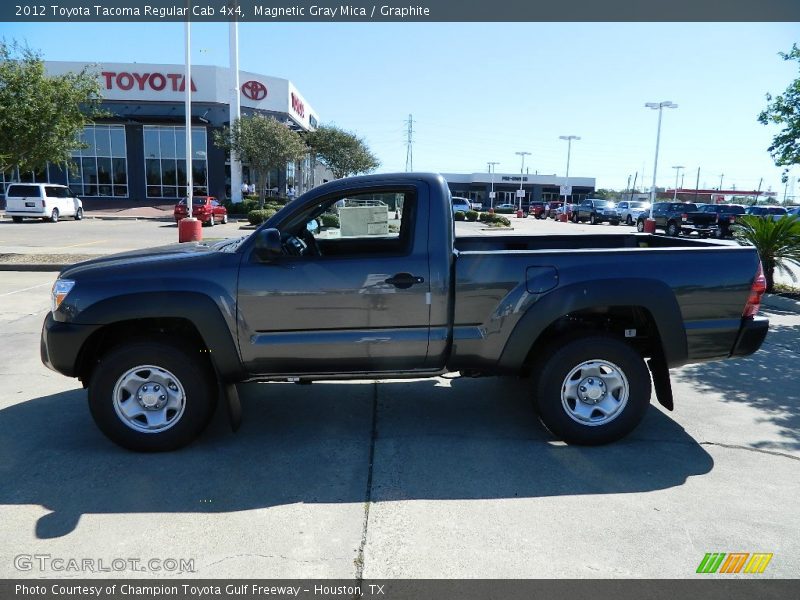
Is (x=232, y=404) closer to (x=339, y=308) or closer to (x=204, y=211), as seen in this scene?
(x=339, y=308)

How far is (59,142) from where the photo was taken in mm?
14172

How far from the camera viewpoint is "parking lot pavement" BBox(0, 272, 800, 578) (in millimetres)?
2861

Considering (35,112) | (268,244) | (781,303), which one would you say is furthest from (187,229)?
(781,303)

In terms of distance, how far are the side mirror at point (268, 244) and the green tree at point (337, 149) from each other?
1718 inches

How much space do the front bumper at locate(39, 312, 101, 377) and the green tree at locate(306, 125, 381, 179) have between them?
143 feet

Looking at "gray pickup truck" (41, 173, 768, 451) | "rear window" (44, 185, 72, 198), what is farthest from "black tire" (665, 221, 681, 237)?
"rear window" (44, 185, 72, 198)

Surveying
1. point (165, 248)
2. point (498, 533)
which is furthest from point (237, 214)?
point (498, 533)

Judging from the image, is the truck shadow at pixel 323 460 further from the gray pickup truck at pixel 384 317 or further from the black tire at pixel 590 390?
the gray pickup truck at pixel 384 317

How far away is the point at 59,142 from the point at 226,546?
14495mm

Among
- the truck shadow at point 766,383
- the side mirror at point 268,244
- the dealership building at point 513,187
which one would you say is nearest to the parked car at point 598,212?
the truck shadow at point 766,383

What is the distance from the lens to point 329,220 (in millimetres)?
4570

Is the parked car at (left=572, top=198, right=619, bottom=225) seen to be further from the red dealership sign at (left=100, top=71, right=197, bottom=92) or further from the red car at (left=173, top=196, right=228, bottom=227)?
the red dealership sign at (left=100, top=71, right=197, bottom=92)

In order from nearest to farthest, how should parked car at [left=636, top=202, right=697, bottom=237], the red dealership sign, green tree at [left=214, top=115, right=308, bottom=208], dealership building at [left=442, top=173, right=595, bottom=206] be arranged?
parked car at [left=636, top=202, right=697, bottom=237] < green tree at [left=214, top=115, right=308, bottom=208] < the red dealership sign < dealership building at [left=442, top=173, right=595, bottom=206]

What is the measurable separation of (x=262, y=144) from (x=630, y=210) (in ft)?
82.4
